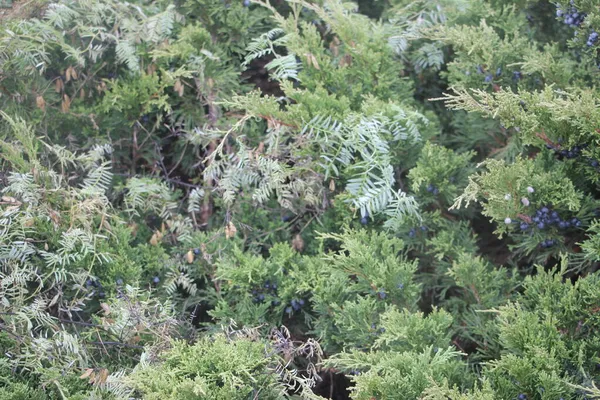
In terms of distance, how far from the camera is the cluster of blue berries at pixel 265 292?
7.86ft

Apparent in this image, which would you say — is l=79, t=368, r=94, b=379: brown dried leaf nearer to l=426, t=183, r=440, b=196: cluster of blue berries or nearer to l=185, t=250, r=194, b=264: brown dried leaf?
l=185, t=250, r=194, b=264: brown dried leaf

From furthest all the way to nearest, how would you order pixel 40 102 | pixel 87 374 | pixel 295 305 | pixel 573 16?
1. pixel 40 102
2. pixel 295 305
3. pixel 573 16
4. pixel 87 374

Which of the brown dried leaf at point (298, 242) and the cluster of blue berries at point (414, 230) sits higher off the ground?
the cluster of blue berries at point (414, 230)

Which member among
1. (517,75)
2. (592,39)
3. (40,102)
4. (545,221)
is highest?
(592,39)

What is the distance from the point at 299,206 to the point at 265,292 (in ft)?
1.21

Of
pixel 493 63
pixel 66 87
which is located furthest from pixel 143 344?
pixel 493 63

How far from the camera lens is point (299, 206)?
2588 millimetres

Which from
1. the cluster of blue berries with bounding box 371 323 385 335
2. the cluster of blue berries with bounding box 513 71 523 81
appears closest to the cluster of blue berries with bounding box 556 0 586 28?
the cluster of blue berries with bounding box 513 71 523 81

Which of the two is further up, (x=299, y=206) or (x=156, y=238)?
(x=299, y=206)

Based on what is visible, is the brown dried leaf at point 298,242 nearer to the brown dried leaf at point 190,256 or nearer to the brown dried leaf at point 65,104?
the brown dried leaf at point 190,256

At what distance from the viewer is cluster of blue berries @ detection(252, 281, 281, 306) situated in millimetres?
2395

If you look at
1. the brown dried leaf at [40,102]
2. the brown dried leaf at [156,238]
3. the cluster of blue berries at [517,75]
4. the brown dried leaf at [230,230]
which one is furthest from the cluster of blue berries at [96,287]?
the cluster of blue berries at [517,75]

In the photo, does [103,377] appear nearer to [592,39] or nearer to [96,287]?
[96,287]

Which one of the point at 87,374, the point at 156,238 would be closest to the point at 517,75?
the point at 156,238
